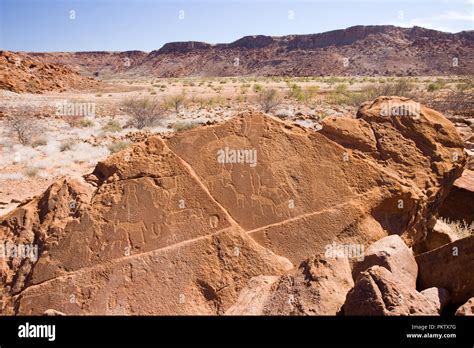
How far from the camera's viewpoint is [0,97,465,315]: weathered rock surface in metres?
4.82

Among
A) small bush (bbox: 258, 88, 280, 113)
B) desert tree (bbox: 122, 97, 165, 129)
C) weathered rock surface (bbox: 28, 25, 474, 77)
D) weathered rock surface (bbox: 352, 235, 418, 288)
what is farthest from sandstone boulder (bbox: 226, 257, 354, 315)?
weathered rock surface (bbox: 28, 25, 474, 77)

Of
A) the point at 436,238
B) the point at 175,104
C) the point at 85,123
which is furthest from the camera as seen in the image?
the point at 175,104

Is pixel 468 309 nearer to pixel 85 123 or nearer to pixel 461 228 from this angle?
pixel 461 228

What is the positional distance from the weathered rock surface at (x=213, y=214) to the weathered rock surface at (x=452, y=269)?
0.89ft

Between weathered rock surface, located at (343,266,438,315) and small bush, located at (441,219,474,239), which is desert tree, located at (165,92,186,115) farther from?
weathered rock surface, located at (343,266,438,315)

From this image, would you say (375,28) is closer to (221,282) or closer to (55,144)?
(55,144)

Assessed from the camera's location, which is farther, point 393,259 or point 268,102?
point 268,102

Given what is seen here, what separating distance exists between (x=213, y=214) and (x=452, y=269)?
2.41m

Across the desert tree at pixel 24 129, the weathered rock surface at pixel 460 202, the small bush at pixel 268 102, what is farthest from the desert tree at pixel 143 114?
the weathered rock surface at pixel 460 202

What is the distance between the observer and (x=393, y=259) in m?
4.41

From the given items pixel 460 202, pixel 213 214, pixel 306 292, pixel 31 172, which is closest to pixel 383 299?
pixel 306 292

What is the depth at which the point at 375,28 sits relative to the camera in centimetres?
8531

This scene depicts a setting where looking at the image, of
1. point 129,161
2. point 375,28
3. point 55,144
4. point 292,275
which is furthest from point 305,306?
point 375,28

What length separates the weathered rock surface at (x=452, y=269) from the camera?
169 inches
